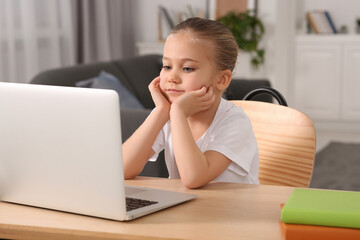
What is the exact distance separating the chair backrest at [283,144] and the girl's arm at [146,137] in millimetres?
334

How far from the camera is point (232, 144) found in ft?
4.77

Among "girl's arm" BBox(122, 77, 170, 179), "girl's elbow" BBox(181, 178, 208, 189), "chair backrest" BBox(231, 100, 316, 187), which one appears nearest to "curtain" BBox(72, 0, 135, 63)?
"chair backrest" BBox(231, 100, 316, 187)

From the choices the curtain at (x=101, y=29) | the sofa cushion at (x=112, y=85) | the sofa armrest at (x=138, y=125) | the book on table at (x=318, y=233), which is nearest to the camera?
the book on table at (x=318, y=233)

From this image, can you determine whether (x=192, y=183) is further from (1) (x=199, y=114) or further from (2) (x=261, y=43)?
(2) (x=261, y=43)

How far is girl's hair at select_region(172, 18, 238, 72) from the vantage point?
5.00 feet

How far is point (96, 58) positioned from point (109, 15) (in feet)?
1.46

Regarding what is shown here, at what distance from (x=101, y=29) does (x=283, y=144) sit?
366 cm

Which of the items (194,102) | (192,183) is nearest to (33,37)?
(194,102)

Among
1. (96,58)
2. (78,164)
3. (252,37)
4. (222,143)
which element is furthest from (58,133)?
(252,37)

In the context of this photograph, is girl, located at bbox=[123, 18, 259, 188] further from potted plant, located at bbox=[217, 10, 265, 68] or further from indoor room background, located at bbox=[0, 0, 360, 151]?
potted plant, located at bbox=[217, 10, 265, 68]

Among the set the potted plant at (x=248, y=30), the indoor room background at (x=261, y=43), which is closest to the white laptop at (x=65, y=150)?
the indoor room background at (x=261, y=43)

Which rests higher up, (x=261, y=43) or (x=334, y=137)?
(x=261, y=43)

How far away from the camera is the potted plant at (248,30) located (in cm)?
545

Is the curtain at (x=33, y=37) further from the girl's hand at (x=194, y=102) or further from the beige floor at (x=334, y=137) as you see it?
the girl's hand at (x=194, y=102)
